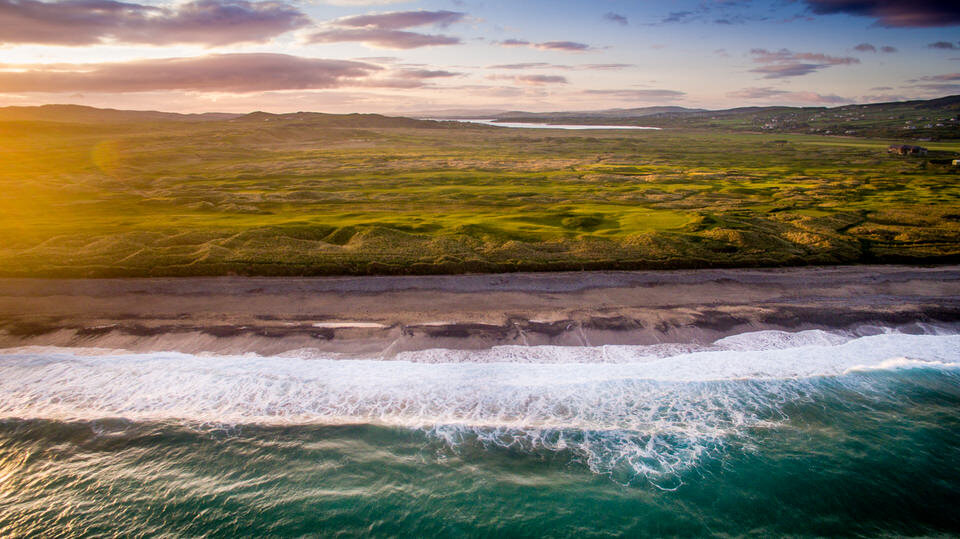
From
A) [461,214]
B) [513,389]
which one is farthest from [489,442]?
[461,214]

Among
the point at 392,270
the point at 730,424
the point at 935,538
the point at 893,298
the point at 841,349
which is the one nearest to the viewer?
the point at 935,538

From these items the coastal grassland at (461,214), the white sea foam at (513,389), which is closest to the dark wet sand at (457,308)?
the white sea foam at (513,389)

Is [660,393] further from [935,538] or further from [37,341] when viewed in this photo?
[37,341]

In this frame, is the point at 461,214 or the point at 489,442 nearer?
the point at 489,442

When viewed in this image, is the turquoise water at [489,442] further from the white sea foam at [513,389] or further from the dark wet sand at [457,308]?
the dark wet sand at [457,308]

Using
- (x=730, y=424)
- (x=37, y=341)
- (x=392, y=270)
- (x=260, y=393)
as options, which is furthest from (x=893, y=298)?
(x=37, y=341)

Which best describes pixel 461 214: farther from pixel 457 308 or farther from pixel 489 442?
pixel 489 442
